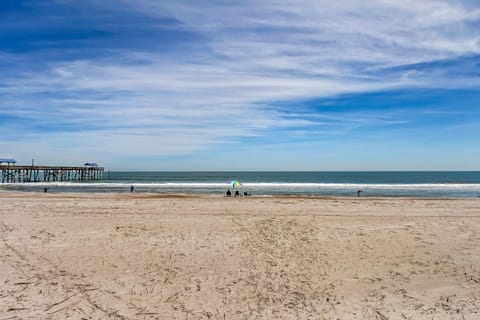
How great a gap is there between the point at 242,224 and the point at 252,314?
669 cm

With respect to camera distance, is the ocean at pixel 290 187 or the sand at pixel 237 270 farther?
the ocean at pixel 290 187

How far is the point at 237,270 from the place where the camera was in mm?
7402

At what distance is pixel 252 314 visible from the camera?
552cm

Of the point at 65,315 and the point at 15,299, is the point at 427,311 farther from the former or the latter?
the point at 15,299

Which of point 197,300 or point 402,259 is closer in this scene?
point 197,300

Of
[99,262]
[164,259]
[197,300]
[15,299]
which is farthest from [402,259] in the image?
[15,299]

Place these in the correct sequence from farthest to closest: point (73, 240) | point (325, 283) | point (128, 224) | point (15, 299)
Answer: point (128, 224) < point (73, 240) < point (325, 283) < point (15, 299)

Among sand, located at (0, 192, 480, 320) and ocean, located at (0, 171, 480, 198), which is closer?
sand, located at (0, 192, 480, 320)

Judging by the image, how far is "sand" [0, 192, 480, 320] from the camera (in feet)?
18.7

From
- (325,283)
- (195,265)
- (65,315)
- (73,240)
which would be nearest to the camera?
(65,315)

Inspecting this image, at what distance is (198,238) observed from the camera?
10.0m

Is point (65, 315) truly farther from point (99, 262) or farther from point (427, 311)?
point (427, 311)

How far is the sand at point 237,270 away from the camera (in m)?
5.70

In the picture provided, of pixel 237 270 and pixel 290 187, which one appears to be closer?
pixel 237 270
